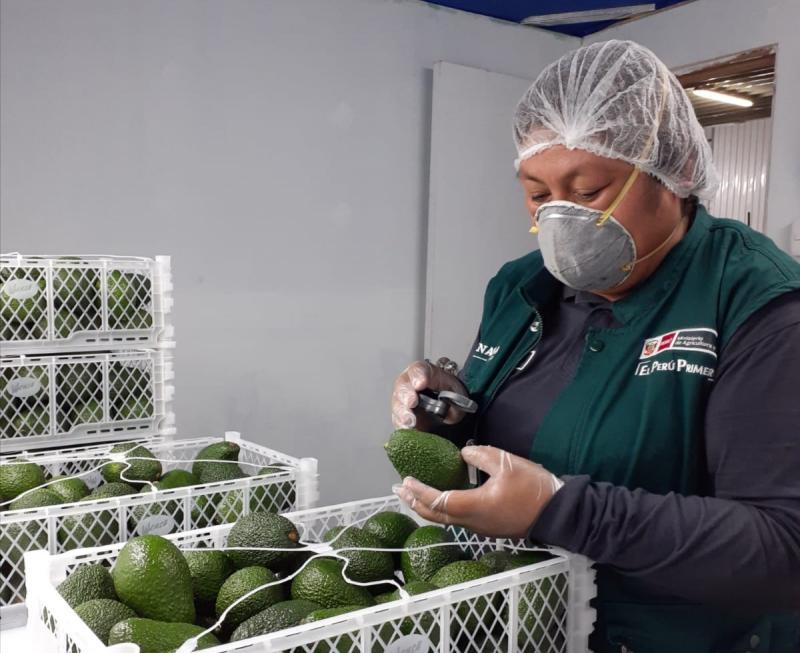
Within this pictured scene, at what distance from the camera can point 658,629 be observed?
→ 3.38 ft

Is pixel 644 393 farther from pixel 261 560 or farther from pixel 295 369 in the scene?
pixel 295 369

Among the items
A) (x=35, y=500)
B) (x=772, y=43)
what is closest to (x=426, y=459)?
(x=35, y=500)

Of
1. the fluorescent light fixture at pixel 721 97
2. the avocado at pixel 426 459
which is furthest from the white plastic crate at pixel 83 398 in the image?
the fluorescent light fixture at pixel 721 97

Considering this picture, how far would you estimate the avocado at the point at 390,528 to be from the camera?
1101mm

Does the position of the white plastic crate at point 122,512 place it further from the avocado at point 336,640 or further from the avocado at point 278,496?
the avocado at point 336,640

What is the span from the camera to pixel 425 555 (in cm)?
102

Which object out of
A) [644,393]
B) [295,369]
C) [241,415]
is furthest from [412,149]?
[644,393]

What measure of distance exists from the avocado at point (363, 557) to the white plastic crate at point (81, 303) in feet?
3.86

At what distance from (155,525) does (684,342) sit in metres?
1.06

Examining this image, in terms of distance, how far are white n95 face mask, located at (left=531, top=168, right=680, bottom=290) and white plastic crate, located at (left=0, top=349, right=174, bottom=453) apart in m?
1.26

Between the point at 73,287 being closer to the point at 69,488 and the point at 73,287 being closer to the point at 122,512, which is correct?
the point at 69,488

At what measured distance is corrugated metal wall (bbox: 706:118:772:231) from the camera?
4.36 metres

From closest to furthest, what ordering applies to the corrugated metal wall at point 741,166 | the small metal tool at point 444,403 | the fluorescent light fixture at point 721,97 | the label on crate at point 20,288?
the small metal tool at point 444,403
the label on crate at point 20,288
the fluorescent light fixture at point 721,97
the corrugated metal wall at point 741,166

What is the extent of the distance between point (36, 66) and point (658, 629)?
2.94 m
